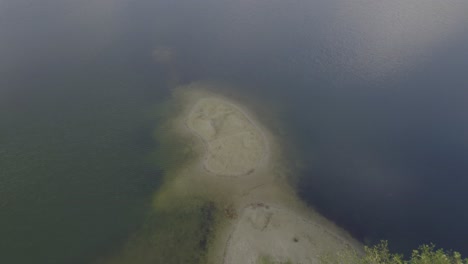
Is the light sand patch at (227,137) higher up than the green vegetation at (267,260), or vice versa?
the light sand patch at (227,137)

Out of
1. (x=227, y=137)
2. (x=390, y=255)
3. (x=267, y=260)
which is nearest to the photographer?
(x=390, y=255)

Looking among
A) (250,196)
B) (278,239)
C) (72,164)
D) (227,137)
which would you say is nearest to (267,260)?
(278,239)

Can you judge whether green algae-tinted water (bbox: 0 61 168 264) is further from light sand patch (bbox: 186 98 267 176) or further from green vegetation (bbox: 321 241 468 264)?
green vegetation (bbox: 321 241 468 264)

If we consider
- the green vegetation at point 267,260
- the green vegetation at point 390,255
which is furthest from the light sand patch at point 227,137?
the green vegetation at point 390,255

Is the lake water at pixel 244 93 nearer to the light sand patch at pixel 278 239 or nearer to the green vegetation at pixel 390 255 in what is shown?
the light sand patch at pixel 278 239

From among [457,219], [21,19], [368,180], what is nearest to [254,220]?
[368,180]

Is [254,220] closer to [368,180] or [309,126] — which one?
[368,180]

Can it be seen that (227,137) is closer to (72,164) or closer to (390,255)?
(72,164)
